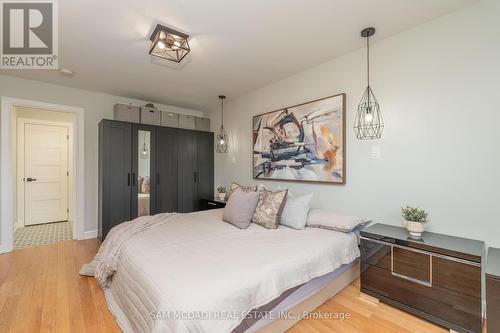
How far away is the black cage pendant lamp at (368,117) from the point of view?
2453mm

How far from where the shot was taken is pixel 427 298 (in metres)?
1.76

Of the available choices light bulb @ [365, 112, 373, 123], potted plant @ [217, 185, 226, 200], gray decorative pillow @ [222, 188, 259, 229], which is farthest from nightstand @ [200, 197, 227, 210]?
light bulb @ [365, 112, 373, 123]

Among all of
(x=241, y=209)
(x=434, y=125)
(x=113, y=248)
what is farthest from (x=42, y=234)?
(x=434, y=125)

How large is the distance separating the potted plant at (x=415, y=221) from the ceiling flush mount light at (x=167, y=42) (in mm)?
2617

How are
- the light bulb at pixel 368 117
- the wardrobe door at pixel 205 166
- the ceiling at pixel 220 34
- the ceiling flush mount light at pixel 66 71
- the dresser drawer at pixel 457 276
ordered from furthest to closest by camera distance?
the wardrobe door at pixel 205 166 < the ceiling flush mount light at pixel 66 71 < the light bulb at pixel 368 117 < the ceiling at pixel 220 34 < the dresser drawer at pixel 457 276

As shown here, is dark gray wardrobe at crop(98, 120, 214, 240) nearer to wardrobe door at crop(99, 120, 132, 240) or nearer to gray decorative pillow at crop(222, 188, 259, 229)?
wardrobe door at crop(99, 120, 132, 240)

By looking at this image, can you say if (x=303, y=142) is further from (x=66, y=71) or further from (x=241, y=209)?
(x=66, y=71)

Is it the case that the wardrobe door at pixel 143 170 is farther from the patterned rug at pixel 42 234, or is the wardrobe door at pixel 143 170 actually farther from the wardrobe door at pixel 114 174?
the patterned rug at pixel 42 234

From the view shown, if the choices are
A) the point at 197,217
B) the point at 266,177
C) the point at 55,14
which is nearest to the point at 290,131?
the point at 266,177

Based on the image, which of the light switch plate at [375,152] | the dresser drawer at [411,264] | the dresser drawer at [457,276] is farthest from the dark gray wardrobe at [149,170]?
the dresser drawer at [457,276]

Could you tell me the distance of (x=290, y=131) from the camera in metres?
3.24

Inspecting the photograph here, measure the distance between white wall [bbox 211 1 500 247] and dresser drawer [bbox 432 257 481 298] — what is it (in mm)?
451

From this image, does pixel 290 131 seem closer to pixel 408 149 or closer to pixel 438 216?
pixel 408 149

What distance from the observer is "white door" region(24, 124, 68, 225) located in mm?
4727
